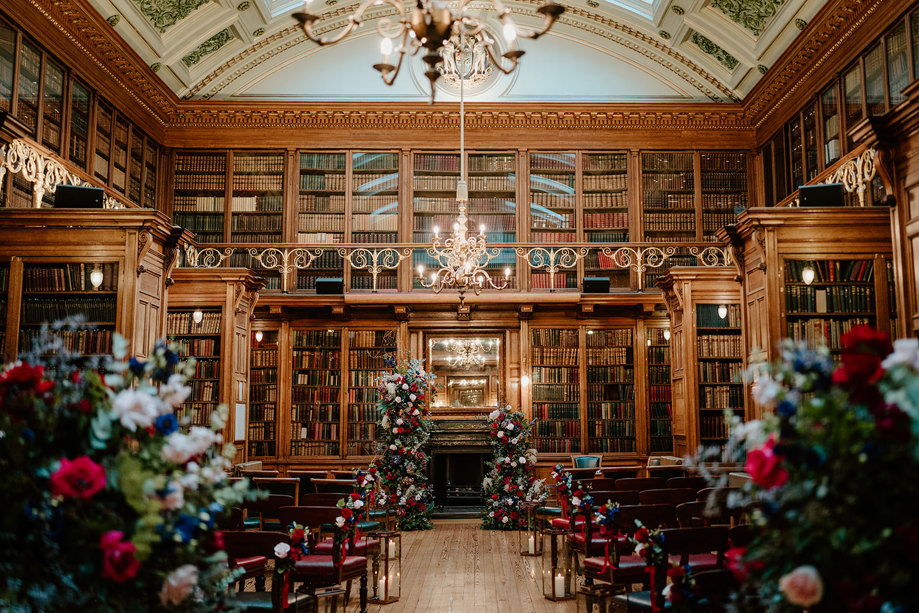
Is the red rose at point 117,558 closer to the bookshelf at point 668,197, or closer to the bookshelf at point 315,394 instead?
the bookshelf at point 315,394

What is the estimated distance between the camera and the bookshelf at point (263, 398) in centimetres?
1104

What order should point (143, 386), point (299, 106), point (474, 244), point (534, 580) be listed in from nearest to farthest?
point (143, 386) < point (534, 580) < point (474, 244) < point (299, 106)

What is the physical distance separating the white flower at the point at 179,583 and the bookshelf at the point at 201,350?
284 inches

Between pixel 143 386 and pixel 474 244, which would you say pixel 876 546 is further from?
pixel 474 244

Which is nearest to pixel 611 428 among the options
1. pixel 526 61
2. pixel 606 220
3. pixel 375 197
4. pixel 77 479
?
pixel 606 220

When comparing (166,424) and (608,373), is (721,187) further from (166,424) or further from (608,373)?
(166,424)

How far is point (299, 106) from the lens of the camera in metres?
11.9

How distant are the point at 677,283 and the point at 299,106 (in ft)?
20.3

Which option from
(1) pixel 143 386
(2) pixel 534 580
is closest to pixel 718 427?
(2) pixel 534 580

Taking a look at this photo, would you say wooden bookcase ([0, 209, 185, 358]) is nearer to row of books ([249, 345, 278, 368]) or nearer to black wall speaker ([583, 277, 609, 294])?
row of books ([249, 345, 278, 368])

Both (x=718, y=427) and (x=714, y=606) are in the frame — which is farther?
(x=718, y=427)

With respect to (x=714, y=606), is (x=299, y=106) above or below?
above

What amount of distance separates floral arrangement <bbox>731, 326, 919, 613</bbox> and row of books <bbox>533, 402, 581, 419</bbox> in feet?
30.1

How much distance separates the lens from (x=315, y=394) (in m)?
11.2
